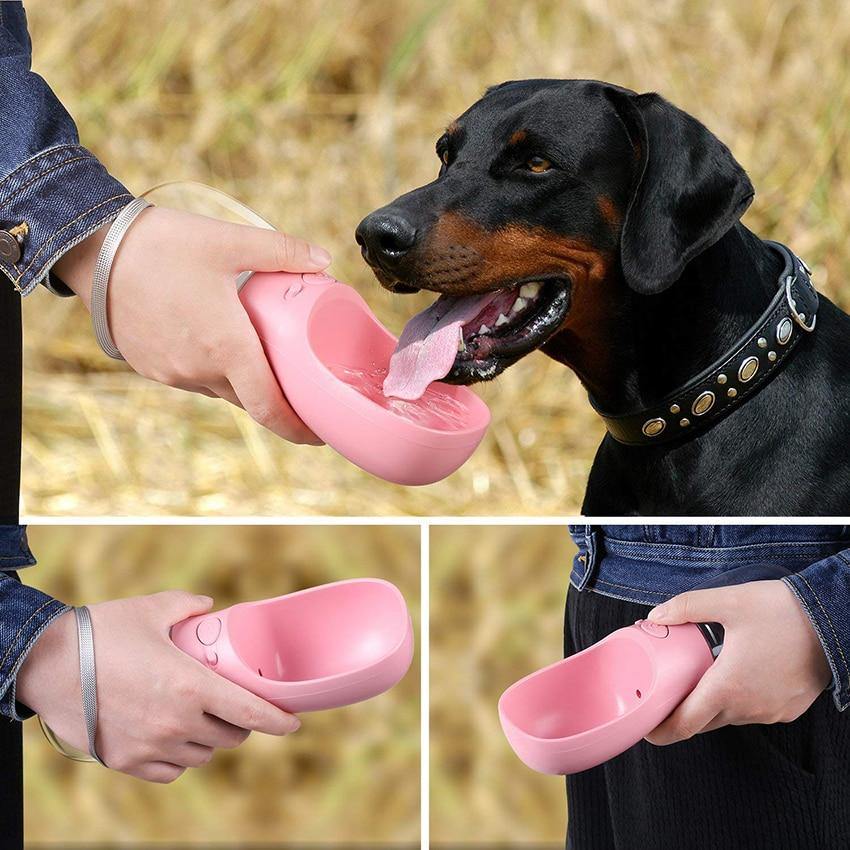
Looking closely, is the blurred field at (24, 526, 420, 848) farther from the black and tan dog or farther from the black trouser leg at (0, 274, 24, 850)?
the black and tan dog

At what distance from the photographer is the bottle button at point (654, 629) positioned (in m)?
0.62

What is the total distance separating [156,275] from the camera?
0.58 metres

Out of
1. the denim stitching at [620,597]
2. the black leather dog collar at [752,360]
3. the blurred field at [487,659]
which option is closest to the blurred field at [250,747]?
the blurred field at [487,659]

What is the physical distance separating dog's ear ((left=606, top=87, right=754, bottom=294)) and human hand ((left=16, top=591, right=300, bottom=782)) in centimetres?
42

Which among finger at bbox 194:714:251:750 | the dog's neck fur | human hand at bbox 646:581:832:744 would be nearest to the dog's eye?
the dog's neck fur

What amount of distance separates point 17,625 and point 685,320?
0.53m

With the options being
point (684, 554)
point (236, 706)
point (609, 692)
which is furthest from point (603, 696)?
point (236, 706)

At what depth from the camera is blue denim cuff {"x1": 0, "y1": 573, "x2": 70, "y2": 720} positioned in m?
0.56

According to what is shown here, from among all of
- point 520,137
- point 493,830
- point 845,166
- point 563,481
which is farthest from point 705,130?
point 493,830

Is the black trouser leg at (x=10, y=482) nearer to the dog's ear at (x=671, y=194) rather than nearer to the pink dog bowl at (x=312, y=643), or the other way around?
the pink dog bowl at (x=312, y=643)

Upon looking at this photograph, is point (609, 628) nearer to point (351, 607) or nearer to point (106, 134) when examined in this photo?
point (351, 607)

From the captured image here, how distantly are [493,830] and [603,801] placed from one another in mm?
85

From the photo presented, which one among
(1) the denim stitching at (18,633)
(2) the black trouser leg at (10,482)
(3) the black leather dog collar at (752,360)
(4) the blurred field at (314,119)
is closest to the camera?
(1) the denim stitching at (18,633)

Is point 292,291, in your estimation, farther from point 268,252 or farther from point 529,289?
point 529,289
